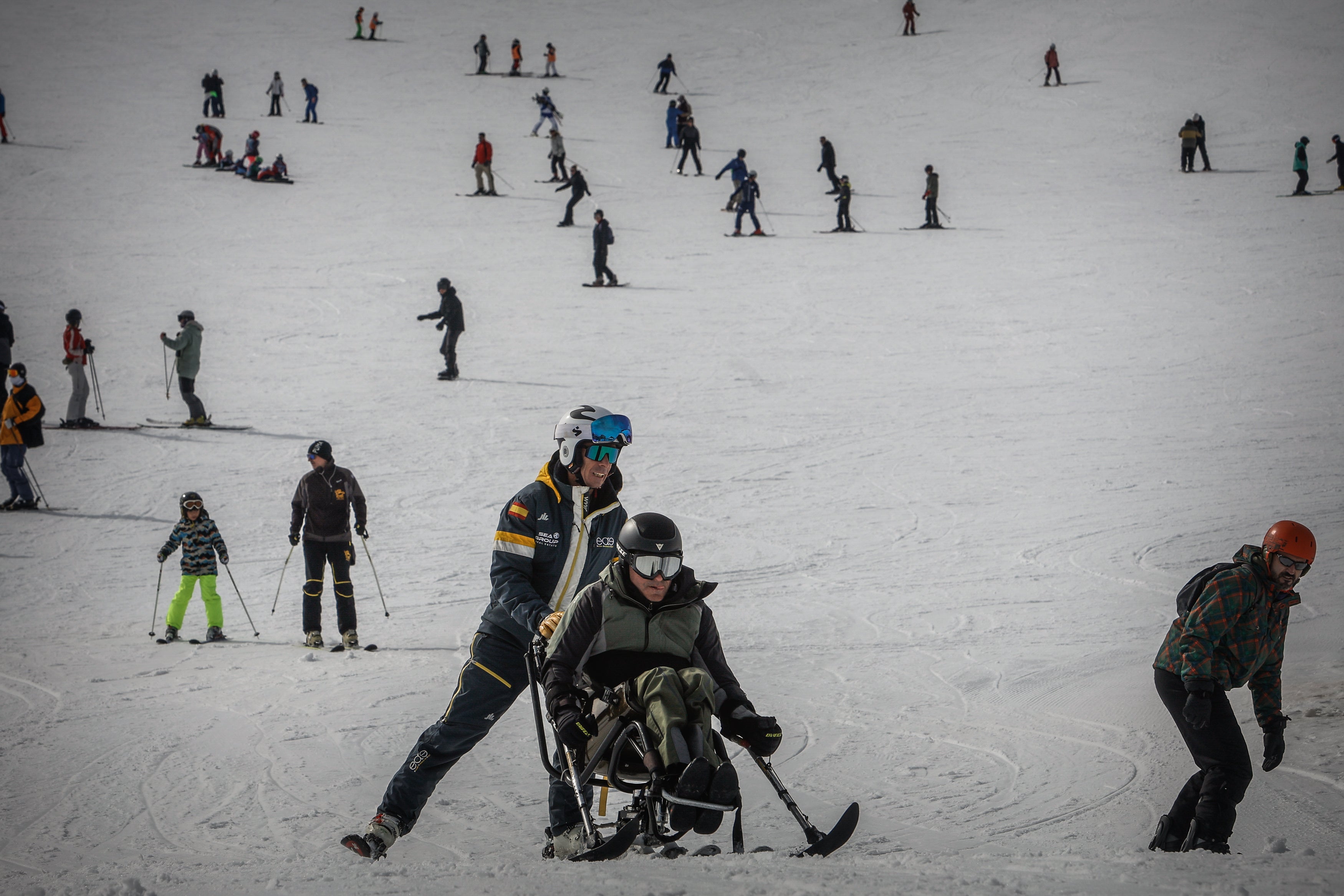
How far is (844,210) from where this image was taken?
26.4 meters

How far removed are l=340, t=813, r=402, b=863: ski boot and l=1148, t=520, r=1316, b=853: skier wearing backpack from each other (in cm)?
306

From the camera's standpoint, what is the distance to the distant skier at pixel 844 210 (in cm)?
2617

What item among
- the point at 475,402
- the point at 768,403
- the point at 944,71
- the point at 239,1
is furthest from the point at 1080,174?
the point at 239,1

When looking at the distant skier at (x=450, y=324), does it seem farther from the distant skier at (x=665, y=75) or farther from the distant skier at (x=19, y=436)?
the distant skier at (x=665, y=75)

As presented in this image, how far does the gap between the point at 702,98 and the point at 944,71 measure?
9.02 meters

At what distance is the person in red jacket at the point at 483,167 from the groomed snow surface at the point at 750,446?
0.83m

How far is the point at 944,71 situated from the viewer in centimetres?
4288

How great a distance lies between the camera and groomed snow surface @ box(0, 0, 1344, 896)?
5.30 meters

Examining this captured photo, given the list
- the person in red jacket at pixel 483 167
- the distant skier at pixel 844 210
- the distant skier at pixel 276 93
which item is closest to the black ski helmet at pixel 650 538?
the distant skier at pixel 844 210

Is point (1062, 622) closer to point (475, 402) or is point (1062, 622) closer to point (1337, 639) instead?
point (1337, 639)

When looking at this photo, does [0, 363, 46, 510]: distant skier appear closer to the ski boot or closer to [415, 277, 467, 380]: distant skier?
[415, 277, 467, 380]: distant skier

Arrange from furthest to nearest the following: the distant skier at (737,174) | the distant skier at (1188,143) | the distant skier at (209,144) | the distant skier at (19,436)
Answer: the distant skier at (209,144)
the distant skier at (1188,143)
the distant skier at (737,174)
the distant skier at (19,436)

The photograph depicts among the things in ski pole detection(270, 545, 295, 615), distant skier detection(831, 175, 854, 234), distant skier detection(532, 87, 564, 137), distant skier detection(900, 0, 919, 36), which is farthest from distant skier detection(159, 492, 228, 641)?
distant skier detection(900, 0, 919, 36)

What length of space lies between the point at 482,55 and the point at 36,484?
3472 cm
